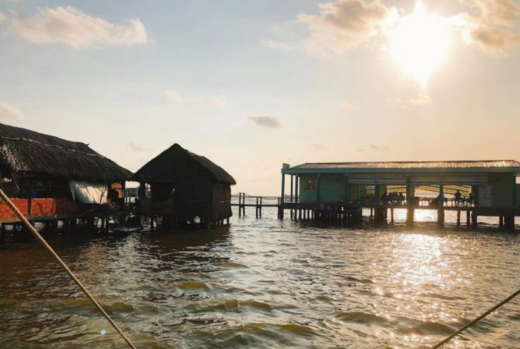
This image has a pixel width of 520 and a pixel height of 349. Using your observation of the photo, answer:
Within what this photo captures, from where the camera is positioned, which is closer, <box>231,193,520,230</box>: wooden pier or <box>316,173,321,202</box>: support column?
<box>231,193,520,230</box>: wooden pier

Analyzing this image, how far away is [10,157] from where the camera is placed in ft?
65.7

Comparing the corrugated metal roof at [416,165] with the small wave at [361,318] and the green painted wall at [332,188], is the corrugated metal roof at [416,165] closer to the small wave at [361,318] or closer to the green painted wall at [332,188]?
the green painted wall at [332,188]

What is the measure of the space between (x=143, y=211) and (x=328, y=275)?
18.6 m

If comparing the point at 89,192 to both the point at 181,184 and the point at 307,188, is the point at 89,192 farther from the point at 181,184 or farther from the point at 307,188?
the point at 307,188

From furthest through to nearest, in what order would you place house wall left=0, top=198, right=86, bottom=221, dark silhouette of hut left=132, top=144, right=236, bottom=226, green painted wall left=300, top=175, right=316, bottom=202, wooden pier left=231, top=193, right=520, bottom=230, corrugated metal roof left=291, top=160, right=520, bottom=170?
green painted wall left=300, top=175, right=316, bottom=202 < corrugated metal roof left=291, top=160, right=520, bottom=170 < wooden pier left=231, top=193, right=520, bottom=230 < dark silhouette of hut left=132, top=144, right=236, bottom=226 < house wall left=0, top=198, right=86, bottom=221

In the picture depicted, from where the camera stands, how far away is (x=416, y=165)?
127 feet

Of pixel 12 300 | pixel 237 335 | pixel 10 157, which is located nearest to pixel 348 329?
pixel 237 335

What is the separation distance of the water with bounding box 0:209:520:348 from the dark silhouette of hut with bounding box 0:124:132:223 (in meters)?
2.85

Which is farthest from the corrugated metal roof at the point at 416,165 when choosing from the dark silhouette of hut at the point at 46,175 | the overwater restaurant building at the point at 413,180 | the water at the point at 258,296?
the dark silhouette of hut at the point at 46,175

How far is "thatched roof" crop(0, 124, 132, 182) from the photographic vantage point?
20.4 meters

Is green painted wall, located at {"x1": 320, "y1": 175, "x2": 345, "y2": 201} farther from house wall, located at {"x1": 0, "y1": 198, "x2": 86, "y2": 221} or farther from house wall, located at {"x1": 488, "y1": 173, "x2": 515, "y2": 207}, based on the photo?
house wall, located at {"x1": 0, "y1": 198, "x2": 86, "y2": 221}

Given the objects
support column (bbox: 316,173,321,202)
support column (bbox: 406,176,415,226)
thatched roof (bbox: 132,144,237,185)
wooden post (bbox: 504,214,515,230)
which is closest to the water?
thatched roof (bbox: 132,144,237,185)

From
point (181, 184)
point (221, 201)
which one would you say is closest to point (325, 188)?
point (221, 201)

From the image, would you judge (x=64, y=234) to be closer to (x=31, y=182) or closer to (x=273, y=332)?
(x=31, y=182)
